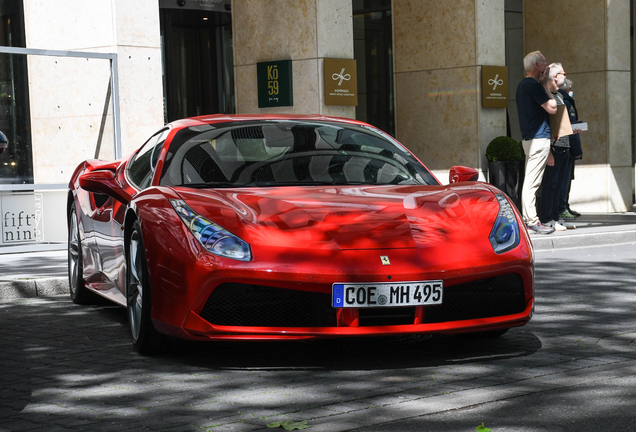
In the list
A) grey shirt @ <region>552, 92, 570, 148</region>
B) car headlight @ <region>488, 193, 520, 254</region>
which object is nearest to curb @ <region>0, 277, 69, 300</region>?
car headlight @ <region>488, 193, 520, 254</region>

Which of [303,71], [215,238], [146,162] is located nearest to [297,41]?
[303,71]

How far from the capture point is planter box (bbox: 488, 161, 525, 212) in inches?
560

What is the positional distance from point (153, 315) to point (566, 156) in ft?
28.6

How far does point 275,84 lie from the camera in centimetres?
1424

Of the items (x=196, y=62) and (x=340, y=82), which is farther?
(x=196, y=62)

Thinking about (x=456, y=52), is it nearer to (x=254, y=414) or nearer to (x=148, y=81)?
(x=148, y=81)

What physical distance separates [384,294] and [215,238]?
2.80 ft

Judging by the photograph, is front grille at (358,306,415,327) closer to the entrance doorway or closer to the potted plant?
the potted plant

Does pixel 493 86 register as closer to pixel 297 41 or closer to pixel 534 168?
pixel 297 41

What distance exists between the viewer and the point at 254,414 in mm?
3934

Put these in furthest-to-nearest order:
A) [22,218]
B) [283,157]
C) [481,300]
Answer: [22,218]
[283,157]
[481,300]

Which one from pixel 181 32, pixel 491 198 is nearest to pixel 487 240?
pixel 491 198

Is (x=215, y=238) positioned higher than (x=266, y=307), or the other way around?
(x=215, y=238)

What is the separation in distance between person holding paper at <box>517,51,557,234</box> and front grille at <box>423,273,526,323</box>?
6.97 meters
